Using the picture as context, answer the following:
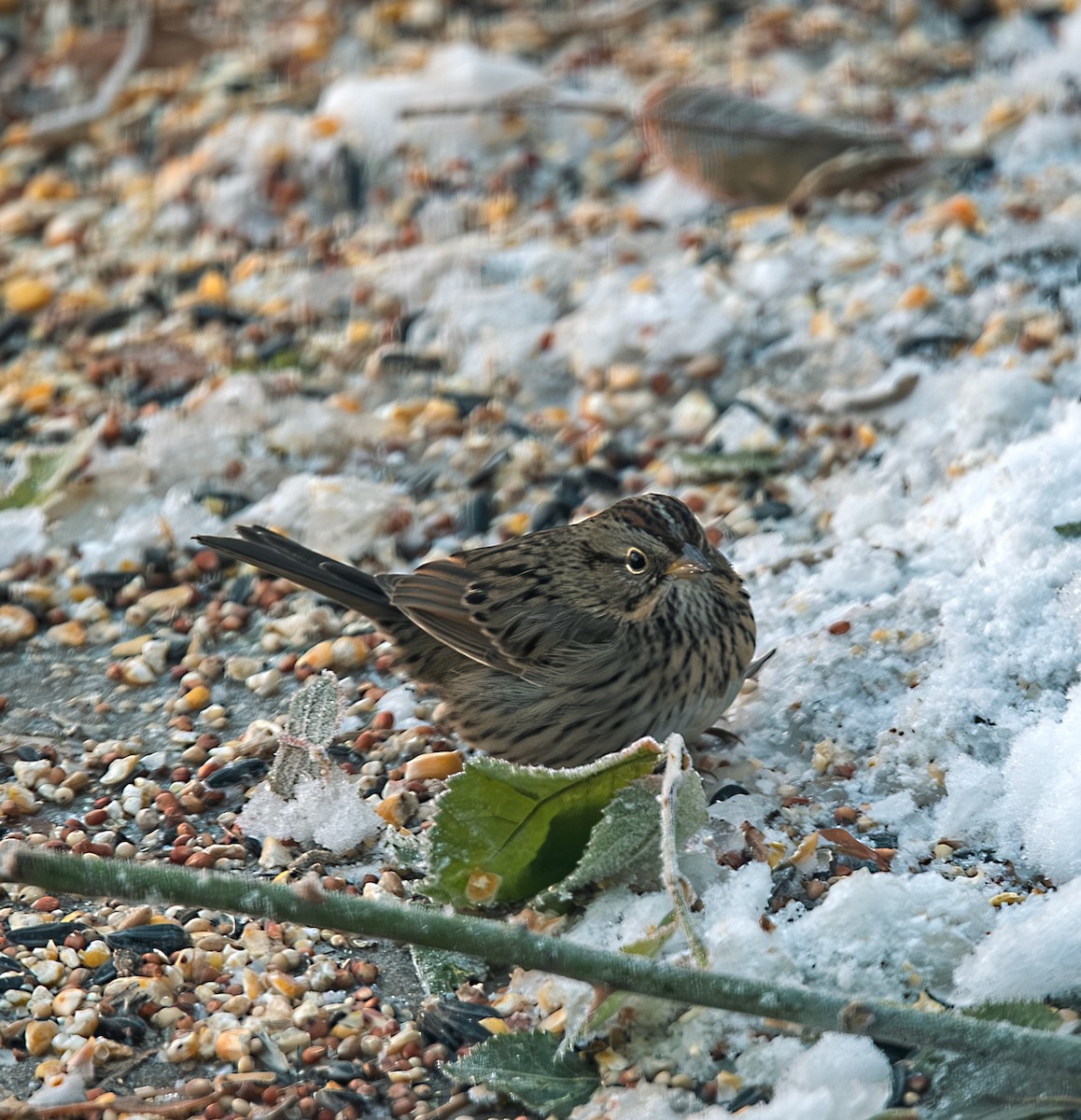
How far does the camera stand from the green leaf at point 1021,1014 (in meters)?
2.42

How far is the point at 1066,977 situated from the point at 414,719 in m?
1.61

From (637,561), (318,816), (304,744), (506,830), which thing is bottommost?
(318,816)

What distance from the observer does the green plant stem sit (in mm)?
2289

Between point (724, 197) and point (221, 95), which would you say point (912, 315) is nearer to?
point (724, 197)

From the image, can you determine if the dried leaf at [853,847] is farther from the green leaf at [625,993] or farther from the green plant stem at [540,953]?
the green plant stem at [540,953]

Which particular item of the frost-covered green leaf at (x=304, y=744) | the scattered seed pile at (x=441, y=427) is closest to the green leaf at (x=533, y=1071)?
the scattered seed pile at (x=441, y=427)

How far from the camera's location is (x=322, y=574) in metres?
3.79

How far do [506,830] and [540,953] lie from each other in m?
0.54

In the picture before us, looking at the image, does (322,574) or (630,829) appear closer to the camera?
(630,829)

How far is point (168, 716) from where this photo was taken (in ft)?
12.7

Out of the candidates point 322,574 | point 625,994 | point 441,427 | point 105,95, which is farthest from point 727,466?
point 105,95

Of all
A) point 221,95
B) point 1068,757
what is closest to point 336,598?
point 1068,757

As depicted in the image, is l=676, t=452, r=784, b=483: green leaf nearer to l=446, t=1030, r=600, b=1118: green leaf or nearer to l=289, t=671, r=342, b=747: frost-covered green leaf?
l=289, t=671, r=342, b=747: frost-covered green leaf

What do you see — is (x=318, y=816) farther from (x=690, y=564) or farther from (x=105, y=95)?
(x=105, y=95)
